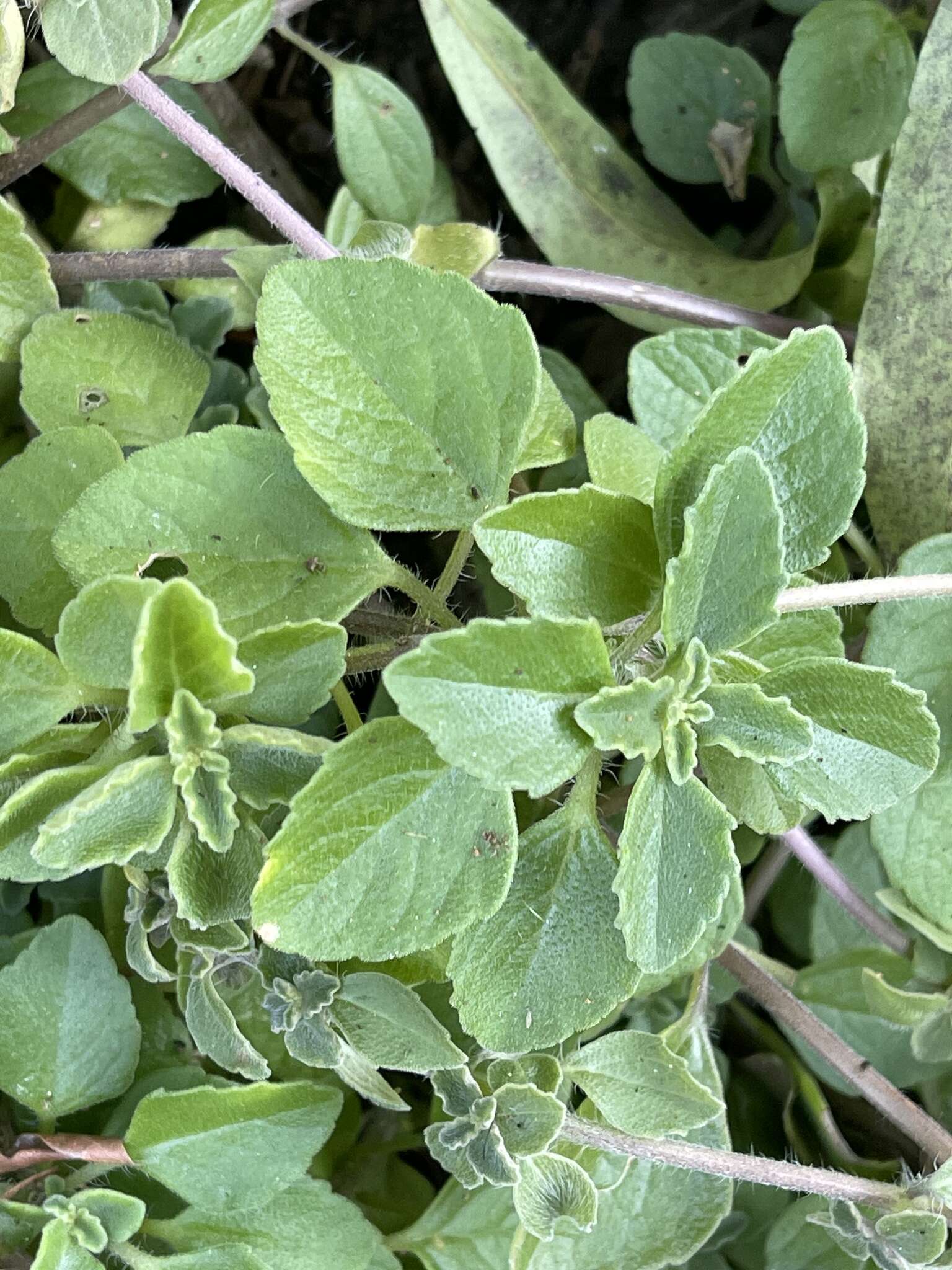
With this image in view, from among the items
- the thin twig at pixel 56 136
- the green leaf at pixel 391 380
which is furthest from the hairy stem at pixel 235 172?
the green leaf at pixel 391 380

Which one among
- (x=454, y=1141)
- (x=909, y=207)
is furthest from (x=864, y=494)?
(x=454, y=1141)

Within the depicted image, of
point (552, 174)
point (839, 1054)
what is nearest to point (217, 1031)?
point (839, 1054)

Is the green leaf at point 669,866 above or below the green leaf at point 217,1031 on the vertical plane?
above

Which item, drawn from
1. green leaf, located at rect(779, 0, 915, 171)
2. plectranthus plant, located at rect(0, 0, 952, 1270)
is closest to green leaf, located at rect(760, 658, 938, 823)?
plectranthus plant, located at rect(0, 0, 952, 1270)

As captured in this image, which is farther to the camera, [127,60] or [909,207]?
[909,207]

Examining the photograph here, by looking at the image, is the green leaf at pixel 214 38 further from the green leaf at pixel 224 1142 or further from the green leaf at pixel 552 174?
the green leaf at pixel 224 1142

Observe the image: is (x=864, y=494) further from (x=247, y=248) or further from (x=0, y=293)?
(x=0, y=293)
